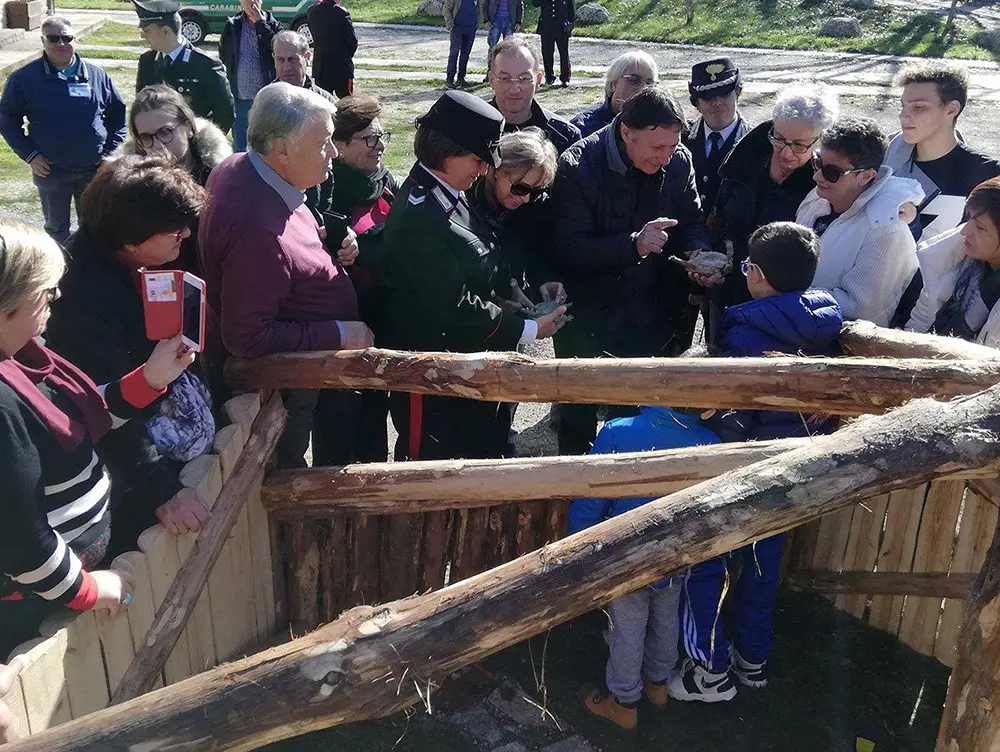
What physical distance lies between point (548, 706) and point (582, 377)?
1.34 meters

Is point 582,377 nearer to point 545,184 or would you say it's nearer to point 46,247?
point 545,184

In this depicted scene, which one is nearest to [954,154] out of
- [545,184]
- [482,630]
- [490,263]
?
[545,184]

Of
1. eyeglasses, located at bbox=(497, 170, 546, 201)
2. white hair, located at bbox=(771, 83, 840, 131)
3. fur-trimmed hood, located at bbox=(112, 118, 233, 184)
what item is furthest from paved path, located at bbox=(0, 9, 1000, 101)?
eyeglasses, located at bbox=(497, 170, 546, 201)

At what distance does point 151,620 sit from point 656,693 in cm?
188

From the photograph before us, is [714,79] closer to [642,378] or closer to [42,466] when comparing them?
[642,378]

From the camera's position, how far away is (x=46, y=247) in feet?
7.24

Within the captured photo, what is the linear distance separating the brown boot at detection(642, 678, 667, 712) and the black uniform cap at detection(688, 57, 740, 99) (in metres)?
3.04

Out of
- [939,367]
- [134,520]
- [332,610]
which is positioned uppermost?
[939,367]

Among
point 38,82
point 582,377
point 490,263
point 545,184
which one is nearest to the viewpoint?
point 582,377

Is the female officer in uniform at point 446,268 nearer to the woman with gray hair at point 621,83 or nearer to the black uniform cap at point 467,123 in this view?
the black uniform cap at point 467,123

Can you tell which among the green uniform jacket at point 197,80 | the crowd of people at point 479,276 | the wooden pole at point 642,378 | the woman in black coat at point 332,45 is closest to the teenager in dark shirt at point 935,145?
the crowd of people at point 479,276

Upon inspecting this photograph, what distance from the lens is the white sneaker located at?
3.57 m

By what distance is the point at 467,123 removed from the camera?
340cm

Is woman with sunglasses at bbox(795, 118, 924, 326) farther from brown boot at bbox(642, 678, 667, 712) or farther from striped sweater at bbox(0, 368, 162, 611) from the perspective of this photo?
striped sweater at bbox(0, 368, 162, 611)
